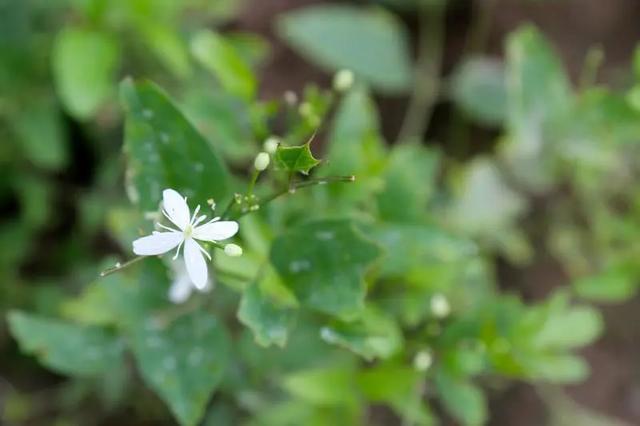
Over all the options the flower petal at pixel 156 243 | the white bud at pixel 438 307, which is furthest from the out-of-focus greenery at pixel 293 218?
the flower petal at pixel 156 243

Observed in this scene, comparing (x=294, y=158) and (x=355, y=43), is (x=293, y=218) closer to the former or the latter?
(x=294, y=158)

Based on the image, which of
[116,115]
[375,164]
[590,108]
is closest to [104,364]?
[375,164]

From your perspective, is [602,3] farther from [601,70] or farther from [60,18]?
[60,18]

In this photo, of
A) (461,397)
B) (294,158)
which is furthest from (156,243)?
(461,397)

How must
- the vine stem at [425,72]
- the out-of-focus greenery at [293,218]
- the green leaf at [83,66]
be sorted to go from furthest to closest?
the vine stem at [425,72]
the green leaf at [83,66]
the out-of-focus greenery at [293,218]

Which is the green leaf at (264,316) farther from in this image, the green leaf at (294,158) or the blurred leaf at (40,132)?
the blurred leaf at (40,132)

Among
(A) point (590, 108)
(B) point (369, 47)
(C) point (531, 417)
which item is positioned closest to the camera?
(A) point (590, 108)
